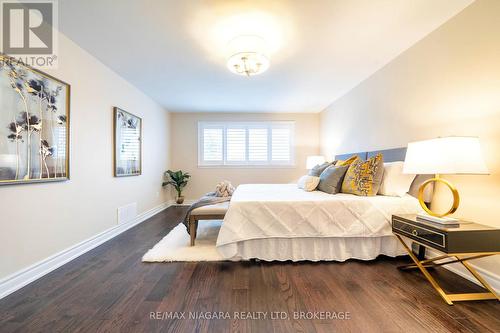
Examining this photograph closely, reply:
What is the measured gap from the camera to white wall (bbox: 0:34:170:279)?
1.75 m

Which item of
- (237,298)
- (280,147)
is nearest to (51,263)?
(237,298)

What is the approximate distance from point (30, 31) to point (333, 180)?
346 centimetres

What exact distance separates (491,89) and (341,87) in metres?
2.19

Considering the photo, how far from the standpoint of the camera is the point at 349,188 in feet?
8.21

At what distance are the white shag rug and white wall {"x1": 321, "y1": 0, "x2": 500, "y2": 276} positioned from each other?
2.43 m

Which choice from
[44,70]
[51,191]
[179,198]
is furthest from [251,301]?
[179,198]

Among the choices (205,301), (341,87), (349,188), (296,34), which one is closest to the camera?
(205,301)

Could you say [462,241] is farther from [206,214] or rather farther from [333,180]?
[206,214]

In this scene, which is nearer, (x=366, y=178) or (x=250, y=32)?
(x=250, y=32)

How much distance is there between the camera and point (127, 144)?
3389 mm

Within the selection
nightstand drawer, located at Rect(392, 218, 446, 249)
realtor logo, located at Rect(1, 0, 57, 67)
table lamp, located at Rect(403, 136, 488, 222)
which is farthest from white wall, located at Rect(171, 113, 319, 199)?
table lamp, located at Rect(403, 136, 488, 222)

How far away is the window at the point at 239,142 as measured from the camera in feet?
17.7

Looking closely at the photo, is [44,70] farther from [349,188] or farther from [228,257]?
[349,188]

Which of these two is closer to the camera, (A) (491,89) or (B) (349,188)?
(A) (491,89)
